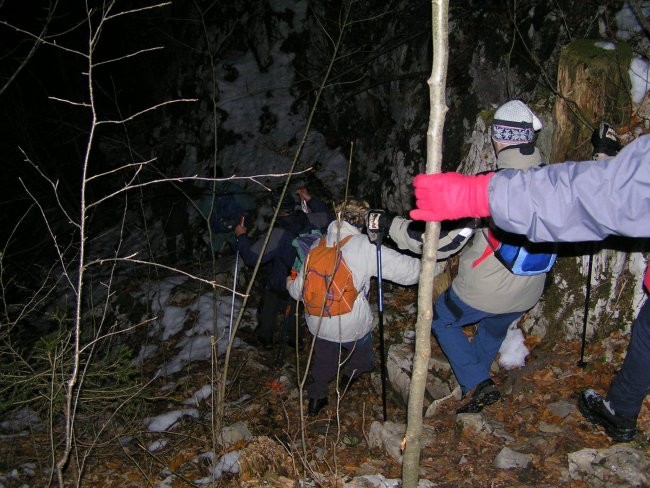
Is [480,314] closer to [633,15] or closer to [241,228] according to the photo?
[241,228]

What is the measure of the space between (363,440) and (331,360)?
0.80m

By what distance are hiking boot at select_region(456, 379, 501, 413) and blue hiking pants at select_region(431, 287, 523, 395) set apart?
48 millimetres

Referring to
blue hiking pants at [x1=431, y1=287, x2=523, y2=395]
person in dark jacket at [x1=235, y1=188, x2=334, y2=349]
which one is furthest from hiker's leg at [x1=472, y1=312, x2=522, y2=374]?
person in dark jacket at [x1=235, y1=188, x2=334, y2=349]

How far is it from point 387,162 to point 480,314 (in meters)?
5.53

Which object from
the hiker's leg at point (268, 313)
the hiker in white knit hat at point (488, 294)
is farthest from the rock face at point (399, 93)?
the hiker's leg at point (268, 313)

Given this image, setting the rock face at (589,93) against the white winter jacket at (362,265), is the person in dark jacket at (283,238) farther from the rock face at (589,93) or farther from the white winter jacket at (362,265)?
the rock face at (589,93)

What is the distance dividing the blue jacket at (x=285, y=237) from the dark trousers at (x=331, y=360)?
144cm

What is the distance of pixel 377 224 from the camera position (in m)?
3.84

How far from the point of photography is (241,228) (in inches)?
227

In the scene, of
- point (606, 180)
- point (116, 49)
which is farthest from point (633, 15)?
point (116, 49)

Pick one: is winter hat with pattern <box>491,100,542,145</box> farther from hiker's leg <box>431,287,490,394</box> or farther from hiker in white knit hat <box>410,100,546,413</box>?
hiker's leg <box>431,287,490,394</box>

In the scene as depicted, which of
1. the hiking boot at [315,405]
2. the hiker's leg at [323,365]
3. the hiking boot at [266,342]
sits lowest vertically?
the hiking boot at [266,342]

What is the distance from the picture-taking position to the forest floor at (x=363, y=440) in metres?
3.33

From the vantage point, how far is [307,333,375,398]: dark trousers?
466 cm
